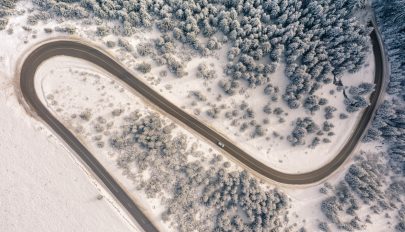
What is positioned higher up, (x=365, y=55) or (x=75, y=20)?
(x=365, y=55)

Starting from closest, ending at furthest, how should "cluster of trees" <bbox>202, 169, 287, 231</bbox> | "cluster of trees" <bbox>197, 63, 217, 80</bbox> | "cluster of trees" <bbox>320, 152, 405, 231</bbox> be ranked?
"cluster of trees" <bbox>202, 169, 287, 231</bbox>, "cluster of trees" <bbox>320, 152, 405, 231</bbox>, "cluster of trees" <bbox>197, 63, 217, 80</bbox>

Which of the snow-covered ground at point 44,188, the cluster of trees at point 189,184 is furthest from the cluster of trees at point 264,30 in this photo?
the snow-covered ground at point 44,188

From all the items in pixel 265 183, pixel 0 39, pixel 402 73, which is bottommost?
pixel 265 183

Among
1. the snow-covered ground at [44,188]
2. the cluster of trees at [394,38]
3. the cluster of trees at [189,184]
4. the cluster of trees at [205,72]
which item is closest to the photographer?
the cluster of trees at [189,184]

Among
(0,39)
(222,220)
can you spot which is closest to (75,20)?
(0,39)

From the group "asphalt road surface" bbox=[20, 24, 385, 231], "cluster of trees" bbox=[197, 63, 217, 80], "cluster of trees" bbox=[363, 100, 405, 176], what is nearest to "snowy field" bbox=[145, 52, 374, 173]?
"cluster of trees" bbox=[197, 63, 217, 80]

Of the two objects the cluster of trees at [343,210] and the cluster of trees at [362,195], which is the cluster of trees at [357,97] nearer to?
the cluster of trees at [362,195]

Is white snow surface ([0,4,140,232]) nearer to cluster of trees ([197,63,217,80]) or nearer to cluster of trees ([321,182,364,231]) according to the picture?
cluster of trees ([197,63,217,80])

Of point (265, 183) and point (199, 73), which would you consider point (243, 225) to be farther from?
point (199, 73)
